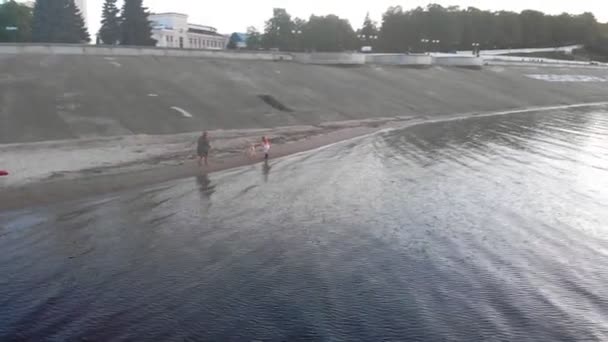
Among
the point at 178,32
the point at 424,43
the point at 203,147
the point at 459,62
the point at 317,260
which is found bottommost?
the point at 317,260

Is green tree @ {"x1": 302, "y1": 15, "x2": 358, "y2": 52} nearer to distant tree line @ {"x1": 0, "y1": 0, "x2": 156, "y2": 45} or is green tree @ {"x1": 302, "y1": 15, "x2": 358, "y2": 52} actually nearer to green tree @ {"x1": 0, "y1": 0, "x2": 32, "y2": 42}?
distant tree line @ {"x1": 0, "y1": 0, "x2": 156, "y2": 45}

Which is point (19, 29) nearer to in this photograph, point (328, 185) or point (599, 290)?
point (328, 185)

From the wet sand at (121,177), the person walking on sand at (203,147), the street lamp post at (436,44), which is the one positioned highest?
the street lamp post at (436,44)

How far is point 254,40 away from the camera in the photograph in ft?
455

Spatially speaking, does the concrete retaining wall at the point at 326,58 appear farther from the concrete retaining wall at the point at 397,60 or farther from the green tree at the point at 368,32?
the green tree at the point at 368,32

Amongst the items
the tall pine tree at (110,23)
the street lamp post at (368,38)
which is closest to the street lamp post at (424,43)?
the street lamp post at (368,38)

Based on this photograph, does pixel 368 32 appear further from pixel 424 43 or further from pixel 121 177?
pixel 121 177

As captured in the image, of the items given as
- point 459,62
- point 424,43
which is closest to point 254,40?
point 424,43

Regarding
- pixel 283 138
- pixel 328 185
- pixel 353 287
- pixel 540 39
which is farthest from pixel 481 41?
pixel 353 287

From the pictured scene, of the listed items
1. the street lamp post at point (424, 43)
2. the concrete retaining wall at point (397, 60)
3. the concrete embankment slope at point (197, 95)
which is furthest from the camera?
the street lamp post at point (424, 43)

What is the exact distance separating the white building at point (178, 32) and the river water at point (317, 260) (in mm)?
120249

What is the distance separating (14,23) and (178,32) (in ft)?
220

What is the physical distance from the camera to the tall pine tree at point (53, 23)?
7750 cm

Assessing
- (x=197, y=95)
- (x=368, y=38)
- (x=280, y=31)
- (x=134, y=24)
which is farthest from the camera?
(x=368, y=38)
